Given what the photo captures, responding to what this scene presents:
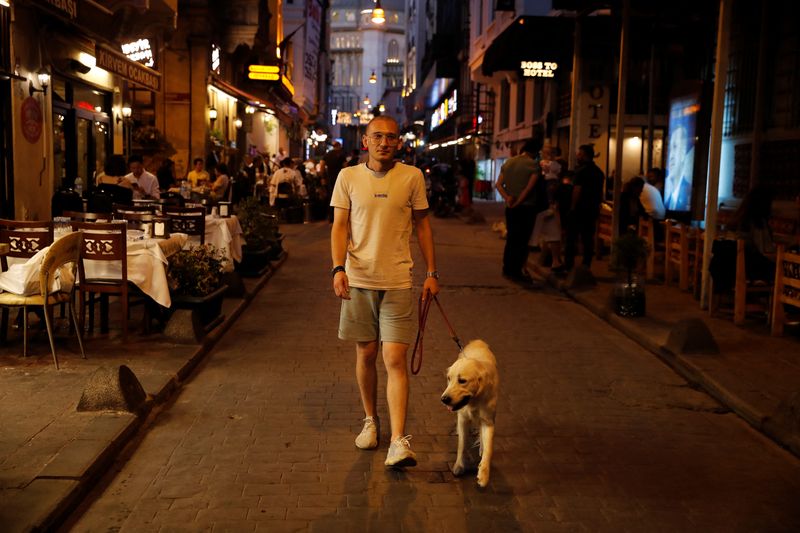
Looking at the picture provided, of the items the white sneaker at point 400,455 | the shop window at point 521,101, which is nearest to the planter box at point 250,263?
the white sneaker at point 400,455

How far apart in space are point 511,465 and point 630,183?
10579mm

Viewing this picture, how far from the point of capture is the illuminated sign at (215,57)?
27.4 m

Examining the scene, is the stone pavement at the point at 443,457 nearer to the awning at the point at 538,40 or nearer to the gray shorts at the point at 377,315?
the gray shorts at the point at 377,315

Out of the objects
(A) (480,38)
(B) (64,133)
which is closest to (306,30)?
(A) (480,38)

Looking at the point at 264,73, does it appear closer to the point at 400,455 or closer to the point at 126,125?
the point at 126,125

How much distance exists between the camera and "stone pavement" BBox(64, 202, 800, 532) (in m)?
4.60

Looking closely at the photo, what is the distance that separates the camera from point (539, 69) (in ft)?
68.9

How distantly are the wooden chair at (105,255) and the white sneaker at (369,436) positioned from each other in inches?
136

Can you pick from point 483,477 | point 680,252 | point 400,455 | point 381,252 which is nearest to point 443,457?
point 400,455

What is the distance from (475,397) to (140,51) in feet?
55.7

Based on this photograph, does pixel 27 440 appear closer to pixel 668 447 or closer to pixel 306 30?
pixel 668 447

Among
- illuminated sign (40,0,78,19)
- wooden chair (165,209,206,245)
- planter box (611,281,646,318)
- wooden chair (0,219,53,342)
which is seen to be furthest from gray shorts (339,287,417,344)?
illuminated sign (40,0,78,19)

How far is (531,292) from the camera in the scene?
13047mm

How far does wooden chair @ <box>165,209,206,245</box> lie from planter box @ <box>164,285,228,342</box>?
1.44 meters
